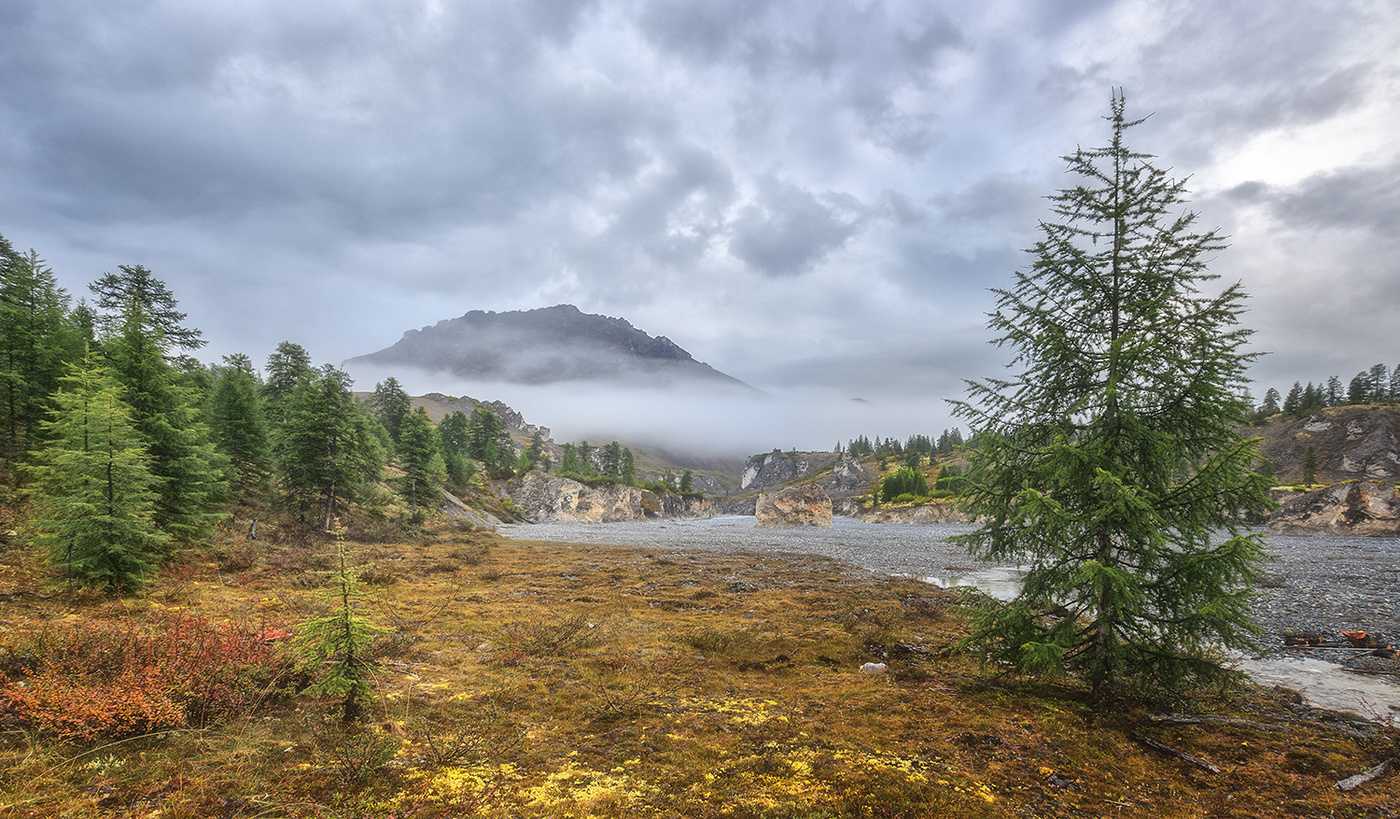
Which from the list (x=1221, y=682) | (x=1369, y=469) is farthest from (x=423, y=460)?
(x=1369, y=469)

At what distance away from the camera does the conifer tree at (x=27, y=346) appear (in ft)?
68.6

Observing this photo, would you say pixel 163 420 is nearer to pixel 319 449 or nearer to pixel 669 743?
pixel 319 449

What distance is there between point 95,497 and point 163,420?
4.17 metres

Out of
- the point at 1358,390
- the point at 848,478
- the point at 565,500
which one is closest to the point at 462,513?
the point at 565,500

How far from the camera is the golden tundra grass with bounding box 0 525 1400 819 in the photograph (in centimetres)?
509

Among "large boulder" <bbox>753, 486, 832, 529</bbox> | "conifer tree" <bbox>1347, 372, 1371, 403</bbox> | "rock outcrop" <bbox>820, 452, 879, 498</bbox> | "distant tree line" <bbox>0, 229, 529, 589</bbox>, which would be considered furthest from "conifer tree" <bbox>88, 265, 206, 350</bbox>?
"conifer tree" <bbox>1347, 372, 1371, 403</bbox>

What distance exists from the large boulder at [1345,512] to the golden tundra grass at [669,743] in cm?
7467

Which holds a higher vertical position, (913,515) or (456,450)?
(456,450)

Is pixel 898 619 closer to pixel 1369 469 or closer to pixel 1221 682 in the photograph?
pixel 1221 682

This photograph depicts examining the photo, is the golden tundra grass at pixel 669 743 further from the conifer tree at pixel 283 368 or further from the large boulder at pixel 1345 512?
the large boulder at pixel 1345 512

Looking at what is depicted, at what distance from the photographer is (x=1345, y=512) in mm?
54438

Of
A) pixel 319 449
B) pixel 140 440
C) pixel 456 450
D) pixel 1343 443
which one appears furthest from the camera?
pixel 1343 443

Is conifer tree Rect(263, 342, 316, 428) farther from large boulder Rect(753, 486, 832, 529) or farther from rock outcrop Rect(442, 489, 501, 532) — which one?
large boulder Rect(753, 486, 832, 529)

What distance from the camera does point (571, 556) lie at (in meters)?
33.4
